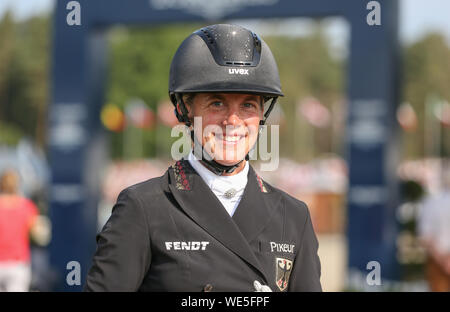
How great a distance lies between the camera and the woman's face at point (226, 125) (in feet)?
7.84

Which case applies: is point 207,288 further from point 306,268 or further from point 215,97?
point 215,97

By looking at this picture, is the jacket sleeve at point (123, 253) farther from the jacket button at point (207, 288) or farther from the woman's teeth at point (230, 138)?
the woman's teeth at point (230, 138)

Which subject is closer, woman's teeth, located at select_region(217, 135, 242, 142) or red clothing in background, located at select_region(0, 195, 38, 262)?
woman's teeth, located at select_region(217, 135, 242, 142)

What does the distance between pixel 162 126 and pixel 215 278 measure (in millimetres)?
44408

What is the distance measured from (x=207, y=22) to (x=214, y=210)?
703 cm

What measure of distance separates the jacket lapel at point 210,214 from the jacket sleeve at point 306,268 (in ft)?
0.52

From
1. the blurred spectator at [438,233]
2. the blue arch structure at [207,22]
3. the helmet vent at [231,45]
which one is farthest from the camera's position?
the blue arch structure at [207,22]

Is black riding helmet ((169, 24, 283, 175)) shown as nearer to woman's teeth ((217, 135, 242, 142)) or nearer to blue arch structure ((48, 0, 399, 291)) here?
woman's teeth ((217, 135, 242, 142))

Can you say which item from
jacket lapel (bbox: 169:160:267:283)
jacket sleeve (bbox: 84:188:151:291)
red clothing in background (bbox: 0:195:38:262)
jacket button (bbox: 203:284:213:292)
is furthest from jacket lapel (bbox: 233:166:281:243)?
red clothing in background (bbox: 0:195:38:262)

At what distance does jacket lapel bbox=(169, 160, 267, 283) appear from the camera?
224cm

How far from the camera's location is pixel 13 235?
7.77 m

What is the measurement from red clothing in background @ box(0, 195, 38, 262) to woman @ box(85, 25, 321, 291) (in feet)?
18.6

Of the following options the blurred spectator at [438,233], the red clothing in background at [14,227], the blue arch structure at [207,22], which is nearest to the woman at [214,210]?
the red clothing in background at [14,227]

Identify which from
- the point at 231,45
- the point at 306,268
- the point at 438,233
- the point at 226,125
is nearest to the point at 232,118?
the point at 226,125
